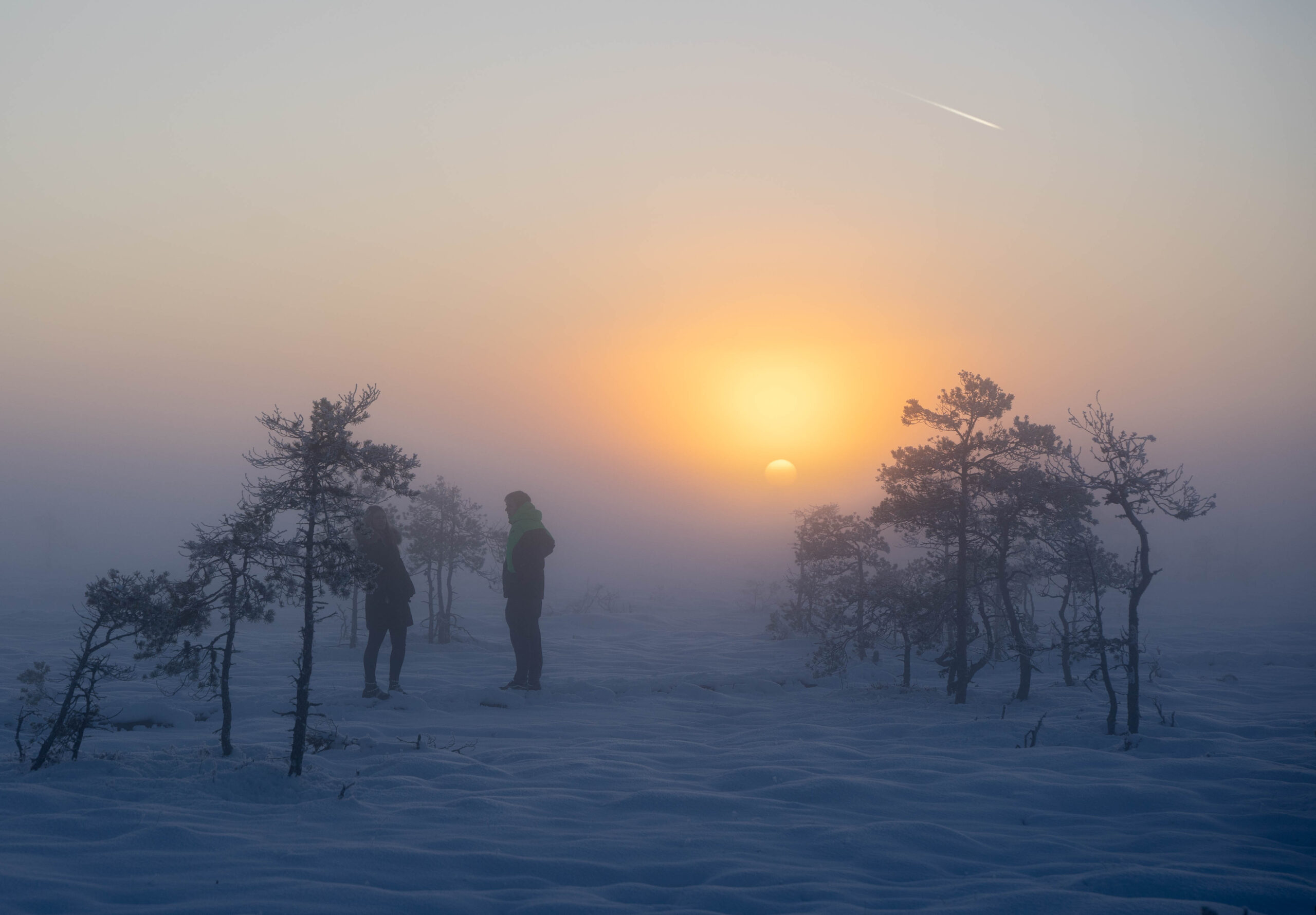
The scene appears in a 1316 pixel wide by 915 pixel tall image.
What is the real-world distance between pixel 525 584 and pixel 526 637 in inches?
30.9

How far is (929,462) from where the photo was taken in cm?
1103

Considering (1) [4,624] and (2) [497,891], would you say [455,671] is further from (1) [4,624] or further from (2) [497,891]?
(1) [4,624]

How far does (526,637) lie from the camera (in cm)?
1134

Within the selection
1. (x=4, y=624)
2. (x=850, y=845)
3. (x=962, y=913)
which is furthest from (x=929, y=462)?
(x=4, y=624)

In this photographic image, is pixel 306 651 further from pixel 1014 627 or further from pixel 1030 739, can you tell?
pixel 1014 627

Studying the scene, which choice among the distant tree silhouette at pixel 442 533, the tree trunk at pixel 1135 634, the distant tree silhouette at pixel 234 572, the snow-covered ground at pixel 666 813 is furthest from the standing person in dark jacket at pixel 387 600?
the tree trunk at pixel 1135 634

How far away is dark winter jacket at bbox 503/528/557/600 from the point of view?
37.7 ft

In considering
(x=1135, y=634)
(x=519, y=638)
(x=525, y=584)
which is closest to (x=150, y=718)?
(x=519, y=638)

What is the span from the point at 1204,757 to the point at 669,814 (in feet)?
→ 16.6

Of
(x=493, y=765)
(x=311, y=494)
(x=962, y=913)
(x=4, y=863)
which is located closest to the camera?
(x=962, y=913)

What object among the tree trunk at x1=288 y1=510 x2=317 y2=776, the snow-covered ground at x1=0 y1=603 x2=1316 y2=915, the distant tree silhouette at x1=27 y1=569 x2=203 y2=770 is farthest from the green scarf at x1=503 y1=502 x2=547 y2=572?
the distant tree silhouette at x1=27 y1=569 x2=203 y2=770

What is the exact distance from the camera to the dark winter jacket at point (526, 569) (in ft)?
37.7

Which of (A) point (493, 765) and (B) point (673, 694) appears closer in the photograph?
(A) point (493, 765)

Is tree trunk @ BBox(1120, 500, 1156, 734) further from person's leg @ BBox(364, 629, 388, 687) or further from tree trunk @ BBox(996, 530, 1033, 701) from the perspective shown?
person's leg @ BBox(364, 629, 388, 687)
